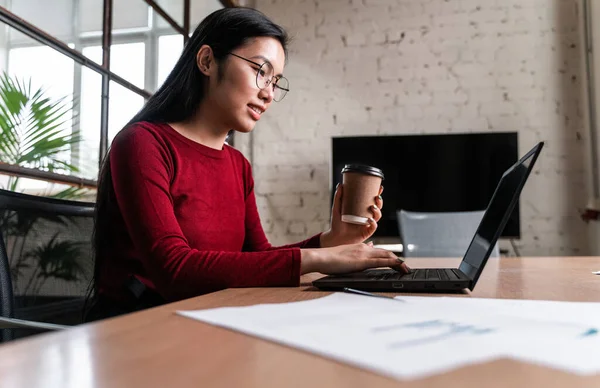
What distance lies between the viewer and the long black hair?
1074 millimetres

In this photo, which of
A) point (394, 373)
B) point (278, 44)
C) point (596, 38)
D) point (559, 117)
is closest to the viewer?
point (394, 373)

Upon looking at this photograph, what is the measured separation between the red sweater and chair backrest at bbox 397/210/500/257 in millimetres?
970

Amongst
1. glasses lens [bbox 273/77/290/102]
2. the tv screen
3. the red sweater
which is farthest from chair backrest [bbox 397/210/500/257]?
the tv screen

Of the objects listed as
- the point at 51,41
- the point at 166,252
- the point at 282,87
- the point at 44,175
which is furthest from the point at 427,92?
the point at 166,252

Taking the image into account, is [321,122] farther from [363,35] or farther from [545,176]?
[545,176]

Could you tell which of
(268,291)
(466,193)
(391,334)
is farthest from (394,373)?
(466,193)

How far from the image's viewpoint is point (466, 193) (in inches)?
130

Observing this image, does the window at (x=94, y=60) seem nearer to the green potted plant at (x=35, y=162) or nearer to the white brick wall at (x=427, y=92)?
the green potted plant at (x=35, y=162)

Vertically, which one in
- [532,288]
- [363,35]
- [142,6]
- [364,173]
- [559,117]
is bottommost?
[532,288]

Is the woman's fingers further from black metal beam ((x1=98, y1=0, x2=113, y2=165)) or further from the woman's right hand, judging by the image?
black metal beam ((x1=98, y1=0, x2=113, y2=165))

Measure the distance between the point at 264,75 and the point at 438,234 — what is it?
4.24ft

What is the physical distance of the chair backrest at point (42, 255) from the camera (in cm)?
89

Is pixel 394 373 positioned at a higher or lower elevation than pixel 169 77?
lower

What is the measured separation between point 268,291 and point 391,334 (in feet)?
1.15
